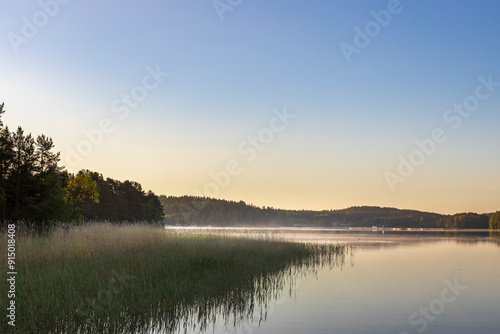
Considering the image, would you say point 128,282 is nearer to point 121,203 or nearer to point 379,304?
point 379,304

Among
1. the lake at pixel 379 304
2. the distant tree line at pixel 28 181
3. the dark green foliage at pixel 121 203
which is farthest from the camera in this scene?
the dark green foliage at pixel 121 203

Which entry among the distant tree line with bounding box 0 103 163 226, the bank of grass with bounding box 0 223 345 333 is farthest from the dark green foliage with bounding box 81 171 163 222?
the bank of grass with bounding box 0 223 345 333

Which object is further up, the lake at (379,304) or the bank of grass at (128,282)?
the bank of grass at (128,282)

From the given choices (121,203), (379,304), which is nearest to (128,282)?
(379,304)

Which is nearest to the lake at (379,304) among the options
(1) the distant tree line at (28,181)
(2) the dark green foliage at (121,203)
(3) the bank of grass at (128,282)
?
(3) the bank of grass at (128,282)

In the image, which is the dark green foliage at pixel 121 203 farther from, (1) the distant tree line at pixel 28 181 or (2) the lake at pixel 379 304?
(2) the lake at pixel 379 304

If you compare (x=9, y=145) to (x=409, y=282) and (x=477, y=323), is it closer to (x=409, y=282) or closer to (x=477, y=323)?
(x=409, y=282)

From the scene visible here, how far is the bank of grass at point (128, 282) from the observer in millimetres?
11852

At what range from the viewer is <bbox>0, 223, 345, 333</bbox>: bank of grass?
11.9 m

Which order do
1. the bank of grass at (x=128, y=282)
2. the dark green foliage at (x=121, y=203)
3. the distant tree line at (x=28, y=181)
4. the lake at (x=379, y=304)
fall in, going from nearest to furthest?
1. the bank of grass at (x=128, y=282)
2. the lake at (x=379, y=304)
3. the distant tree line at (x=28, y=181)
4. the dark green foliage at (x=121, y=203)

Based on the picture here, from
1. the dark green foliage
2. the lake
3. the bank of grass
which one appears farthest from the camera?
the dark green foliage

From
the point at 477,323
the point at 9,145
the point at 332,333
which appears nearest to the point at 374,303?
the point at 477,323

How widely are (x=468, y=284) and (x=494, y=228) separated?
204564mm

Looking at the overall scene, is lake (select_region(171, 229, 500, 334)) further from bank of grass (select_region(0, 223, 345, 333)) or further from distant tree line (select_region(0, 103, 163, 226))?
distant tree line (select_region(0, 103, 163, 226))
